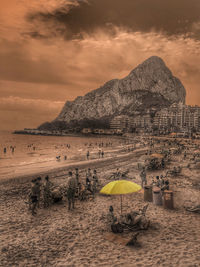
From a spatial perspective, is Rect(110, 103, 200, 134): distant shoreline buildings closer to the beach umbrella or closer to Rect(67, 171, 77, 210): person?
Rect(67, 171, 77, 210): person

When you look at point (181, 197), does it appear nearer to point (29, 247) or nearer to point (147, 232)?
point (147, 232)

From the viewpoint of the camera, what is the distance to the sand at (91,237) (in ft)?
20.1

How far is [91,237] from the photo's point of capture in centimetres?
753

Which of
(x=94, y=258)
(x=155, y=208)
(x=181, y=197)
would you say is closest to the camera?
(x=94, y=258)

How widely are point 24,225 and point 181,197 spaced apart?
28.3ft

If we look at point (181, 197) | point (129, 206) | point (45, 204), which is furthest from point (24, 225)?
point (181, 197)

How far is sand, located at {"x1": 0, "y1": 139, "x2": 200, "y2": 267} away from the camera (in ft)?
20.1

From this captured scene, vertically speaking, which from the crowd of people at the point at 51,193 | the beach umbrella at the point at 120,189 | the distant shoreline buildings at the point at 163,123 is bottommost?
the crowd of people at the point at 51,193

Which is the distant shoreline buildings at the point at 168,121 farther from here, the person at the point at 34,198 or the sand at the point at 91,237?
the person at the point at 34,198

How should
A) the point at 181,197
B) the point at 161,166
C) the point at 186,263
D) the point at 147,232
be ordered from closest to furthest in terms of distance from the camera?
the point at 186,263 → the point at 147,232 → the point at 181,197 → the point at 161,166

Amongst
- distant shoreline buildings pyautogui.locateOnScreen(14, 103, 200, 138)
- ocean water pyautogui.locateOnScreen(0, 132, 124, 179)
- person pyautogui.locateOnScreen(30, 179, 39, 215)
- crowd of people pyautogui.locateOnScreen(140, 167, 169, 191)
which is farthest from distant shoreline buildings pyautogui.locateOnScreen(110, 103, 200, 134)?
person pyautogui.locateOnScreen(30, 179, 39, 215)

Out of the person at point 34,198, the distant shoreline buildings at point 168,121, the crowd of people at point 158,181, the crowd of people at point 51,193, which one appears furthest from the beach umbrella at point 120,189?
the distant shoreline buildings at point 168,121

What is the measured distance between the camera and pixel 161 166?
20141mm

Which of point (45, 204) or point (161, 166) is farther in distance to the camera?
point (161, 166)
